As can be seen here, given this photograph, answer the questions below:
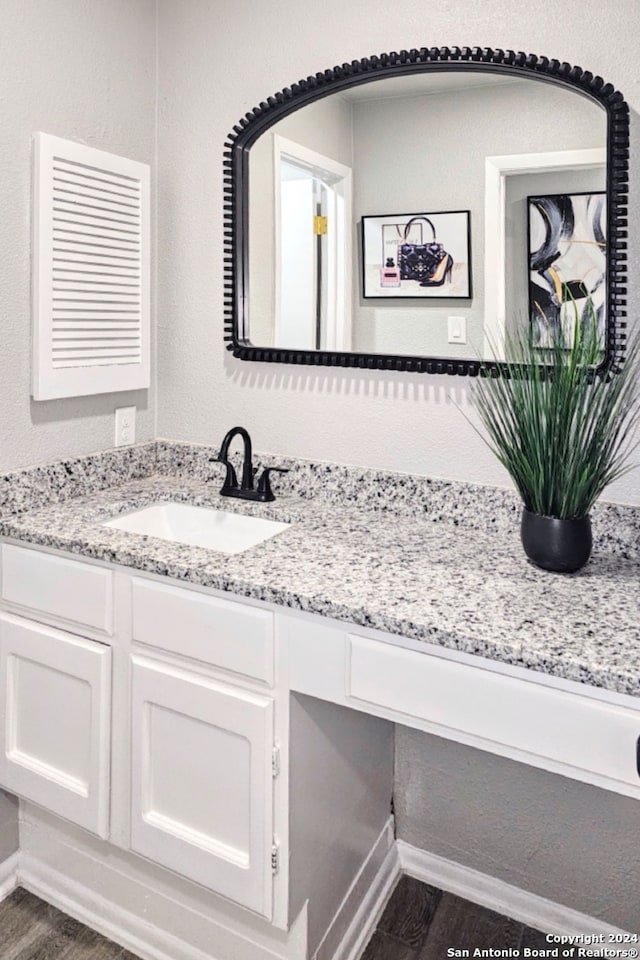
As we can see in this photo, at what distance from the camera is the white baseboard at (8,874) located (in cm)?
183

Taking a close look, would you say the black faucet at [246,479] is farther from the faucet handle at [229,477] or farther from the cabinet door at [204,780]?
the cabinet door at [204,780]

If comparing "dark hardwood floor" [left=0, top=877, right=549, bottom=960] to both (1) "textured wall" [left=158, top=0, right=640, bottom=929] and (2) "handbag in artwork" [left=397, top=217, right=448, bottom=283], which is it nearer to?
(1) "textured wall" [left=158, top=0, right=640, bottom=929]

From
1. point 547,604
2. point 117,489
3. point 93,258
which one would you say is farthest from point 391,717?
point 93,258

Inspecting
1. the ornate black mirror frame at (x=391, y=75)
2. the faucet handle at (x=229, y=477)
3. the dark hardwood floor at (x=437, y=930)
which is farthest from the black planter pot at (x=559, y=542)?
the dark hardwood floor at (x=437, y=930)

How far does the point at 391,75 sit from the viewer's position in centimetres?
170

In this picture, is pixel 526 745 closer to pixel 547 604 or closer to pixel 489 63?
pixel 547 604

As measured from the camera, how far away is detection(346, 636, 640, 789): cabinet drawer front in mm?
1071

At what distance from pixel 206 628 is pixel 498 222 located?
1046 mm

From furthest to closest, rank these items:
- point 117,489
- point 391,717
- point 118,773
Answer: point 117,489
point 118,773
point 391,717

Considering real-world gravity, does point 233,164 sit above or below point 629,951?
above

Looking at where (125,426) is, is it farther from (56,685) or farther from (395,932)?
(395,932)

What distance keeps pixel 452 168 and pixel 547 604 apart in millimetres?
981

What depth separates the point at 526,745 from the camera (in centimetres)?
113

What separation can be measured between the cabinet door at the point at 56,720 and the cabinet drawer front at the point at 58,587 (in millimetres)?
48
